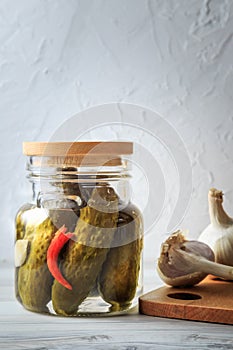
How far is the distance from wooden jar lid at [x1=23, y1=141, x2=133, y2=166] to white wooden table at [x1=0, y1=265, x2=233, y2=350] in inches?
8.6

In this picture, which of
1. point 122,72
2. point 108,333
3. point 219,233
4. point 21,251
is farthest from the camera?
point 122,72

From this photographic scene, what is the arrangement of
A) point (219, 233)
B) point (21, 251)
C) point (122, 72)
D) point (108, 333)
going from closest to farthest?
point (108, 333) < point (21, 251) < point (219, 233) < point (122, 72)

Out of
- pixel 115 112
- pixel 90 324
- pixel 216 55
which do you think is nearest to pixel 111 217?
pixel 90 324

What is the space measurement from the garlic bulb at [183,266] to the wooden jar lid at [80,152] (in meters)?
0.19

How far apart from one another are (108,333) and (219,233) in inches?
14.1

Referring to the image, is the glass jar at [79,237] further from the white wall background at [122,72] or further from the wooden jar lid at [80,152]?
the white wall background at [122,72]

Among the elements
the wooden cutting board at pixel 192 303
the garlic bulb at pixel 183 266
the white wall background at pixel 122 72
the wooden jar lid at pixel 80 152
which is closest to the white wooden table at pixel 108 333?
the wooden cutting board at pixel 192 303

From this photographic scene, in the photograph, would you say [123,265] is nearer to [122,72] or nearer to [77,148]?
[77,148]

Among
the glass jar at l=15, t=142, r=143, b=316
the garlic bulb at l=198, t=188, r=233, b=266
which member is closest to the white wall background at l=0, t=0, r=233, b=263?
the garlic bulb at l=198, t=188, r=233, b=266

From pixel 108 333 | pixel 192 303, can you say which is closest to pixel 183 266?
pixel 192 303

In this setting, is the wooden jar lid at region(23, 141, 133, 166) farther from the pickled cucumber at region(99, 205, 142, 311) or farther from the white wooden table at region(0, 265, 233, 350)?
the white wooden table at region(0, 265, 233, 350)

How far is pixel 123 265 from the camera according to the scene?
0.89 m

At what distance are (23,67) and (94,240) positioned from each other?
51cm

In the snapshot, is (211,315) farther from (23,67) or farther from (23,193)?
→ (23,67)
